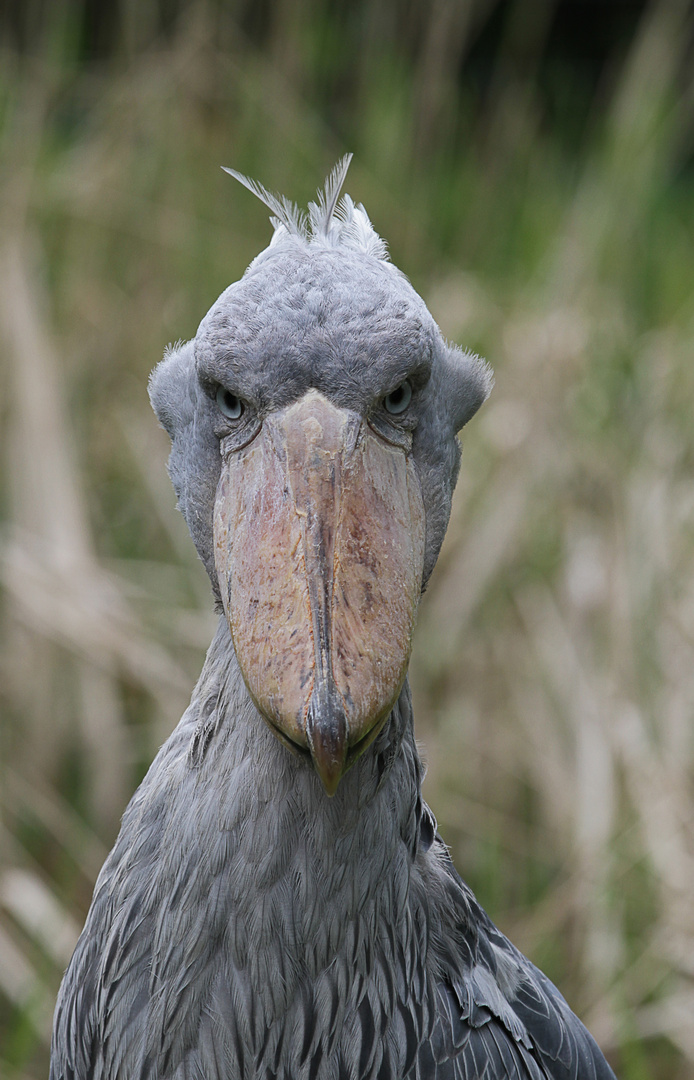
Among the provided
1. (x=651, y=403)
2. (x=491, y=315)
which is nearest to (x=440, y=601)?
(x=651, y=403)

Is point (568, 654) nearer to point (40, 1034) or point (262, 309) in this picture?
point (40, 1034)

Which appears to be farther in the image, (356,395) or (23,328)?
(23,328)

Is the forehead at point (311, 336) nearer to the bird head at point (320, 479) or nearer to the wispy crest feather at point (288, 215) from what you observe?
the bird head at point (320, 479)

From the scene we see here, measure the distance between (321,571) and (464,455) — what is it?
2653 millimetres

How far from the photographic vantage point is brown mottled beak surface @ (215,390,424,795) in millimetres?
1075

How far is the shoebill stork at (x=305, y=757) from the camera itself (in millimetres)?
1153

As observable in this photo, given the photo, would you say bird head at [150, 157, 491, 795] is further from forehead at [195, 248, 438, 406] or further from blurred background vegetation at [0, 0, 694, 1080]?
blurred background vegetation at [0, 0, 694, 1080]

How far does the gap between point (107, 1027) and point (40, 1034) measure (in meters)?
1.20

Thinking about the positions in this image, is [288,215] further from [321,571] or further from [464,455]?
[464,455]

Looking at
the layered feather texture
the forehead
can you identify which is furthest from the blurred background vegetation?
the forehead

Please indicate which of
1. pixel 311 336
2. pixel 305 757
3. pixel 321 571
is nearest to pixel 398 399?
pixel 311 336

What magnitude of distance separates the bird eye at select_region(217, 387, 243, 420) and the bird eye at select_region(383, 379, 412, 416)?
0.16m

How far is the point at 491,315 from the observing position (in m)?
4.08

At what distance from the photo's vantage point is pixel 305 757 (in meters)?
1.11
